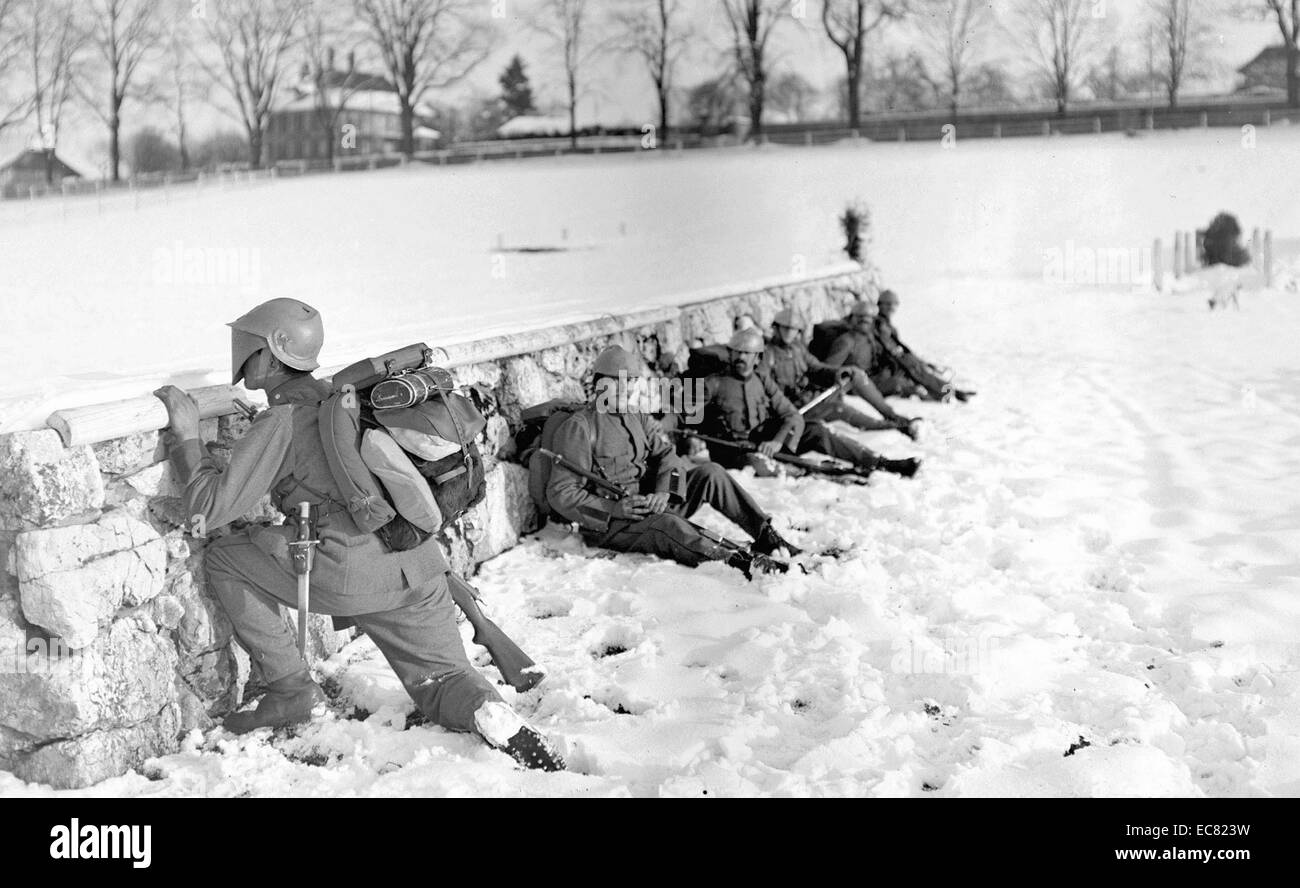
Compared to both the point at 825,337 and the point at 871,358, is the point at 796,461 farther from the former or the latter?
the point at 871,358

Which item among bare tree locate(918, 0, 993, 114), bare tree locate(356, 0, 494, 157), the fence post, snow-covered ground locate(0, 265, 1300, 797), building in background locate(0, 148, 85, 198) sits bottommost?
snow-covered ground locate(0, 265, 1300, 797)

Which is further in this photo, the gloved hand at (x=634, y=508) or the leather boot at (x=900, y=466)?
the leather boot at (x=900, y=466)

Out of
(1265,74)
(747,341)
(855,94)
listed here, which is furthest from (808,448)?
(855,94)

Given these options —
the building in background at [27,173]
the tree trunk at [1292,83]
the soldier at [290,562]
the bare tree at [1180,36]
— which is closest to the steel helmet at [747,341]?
the soldier at [290,562]

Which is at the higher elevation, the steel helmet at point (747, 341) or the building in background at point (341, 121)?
the building in background at point (341, 121)

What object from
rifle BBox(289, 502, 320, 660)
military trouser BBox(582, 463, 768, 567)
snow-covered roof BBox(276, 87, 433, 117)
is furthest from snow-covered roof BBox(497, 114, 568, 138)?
rifle BBox(289, 502, 320, 660)

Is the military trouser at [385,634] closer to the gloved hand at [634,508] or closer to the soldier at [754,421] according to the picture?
the gloved hand at [634,508]

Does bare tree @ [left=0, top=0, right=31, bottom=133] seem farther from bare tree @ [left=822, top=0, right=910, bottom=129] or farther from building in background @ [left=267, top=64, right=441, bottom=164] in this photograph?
bare tree @ [left=822, top=0, right=910, bottom=129]
